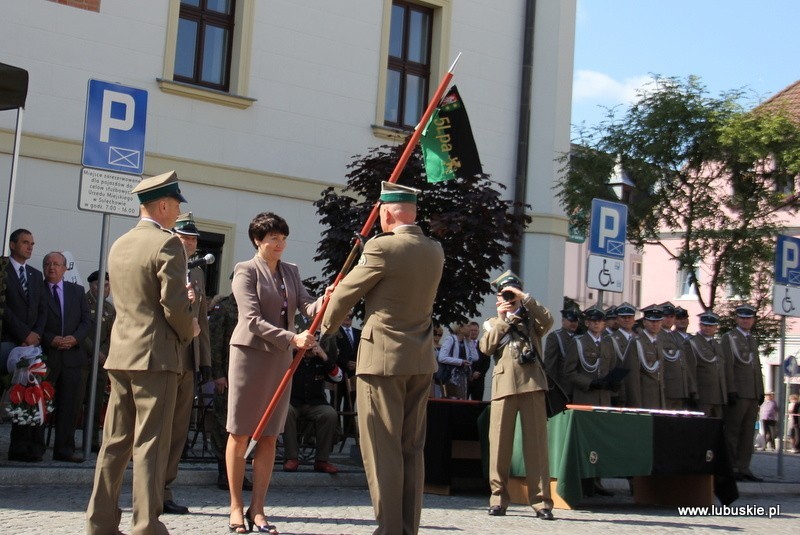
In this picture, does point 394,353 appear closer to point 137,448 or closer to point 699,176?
point 137,448

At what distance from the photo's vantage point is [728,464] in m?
11.6

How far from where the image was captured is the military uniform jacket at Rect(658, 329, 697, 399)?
1403 centimetres

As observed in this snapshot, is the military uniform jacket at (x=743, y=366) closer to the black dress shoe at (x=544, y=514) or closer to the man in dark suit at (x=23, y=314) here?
the black dress shoe at (x=544, y=514)

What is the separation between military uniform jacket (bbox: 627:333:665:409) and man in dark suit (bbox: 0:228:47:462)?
6.28 m

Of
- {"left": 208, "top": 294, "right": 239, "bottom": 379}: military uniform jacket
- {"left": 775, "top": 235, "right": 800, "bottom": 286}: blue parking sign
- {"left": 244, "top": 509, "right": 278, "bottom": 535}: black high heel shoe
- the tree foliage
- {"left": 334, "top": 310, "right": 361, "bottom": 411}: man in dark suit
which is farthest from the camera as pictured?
{"left": 775, "top": 235, "right": 800, "bottom": 286}: blue parking sign

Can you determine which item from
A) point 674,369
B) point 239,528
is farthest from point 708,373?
point 239,528

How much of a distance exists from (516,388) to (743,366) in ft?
19.0

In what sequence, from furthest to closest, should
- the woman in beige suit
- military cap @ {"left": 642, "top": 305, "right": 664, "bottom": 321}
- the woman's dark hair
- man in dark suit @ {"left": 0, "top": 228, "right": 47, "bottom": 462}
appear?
military cap @ {"left": 642, "top": 305, "right": 664, "bottom": 321} < man in dark suit @ {"left": 0, "top": 228, "right": 47, "bottom": 462} < the woman's dark hair < the woman in beige suit

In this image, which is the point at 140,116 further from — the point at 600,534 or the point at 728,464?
the point at 728,464

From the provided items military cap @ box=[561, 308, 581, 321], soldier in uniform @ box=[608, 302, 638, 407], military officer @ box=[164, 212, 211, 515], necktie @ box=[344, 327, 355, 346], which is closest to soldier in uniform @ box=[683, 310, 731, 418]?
soldier in uniform @ box=[608, 302, 638, 407]

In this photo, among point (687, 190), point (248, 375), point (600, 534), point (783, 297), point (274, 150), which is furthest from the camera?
point (687, 190)

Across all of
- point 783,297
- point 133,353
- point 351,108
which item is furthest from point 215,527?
point 351,108

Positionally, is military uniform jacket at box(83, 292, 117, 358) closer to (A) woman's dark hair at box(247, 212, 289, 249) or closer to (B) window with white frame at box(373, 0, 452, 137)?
(A) woman's dark hair at box(247, 212, 289, 249)

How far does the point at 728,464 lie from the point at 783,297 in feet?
15.3
